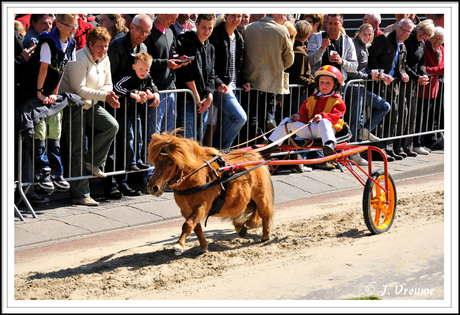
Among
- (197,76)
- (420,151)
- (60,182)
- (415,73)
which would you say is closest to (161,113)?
(197,76)

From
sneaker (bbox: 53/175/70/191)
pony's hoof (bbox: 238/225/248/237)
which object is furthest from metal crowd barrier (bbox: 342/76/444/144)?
sneaker (bbox: 53/175/70/191)

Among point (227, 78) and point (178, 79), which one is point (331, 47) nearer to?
point (227, 78)

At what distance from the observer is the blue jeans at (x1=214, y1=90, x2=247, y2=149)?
963 centimetres

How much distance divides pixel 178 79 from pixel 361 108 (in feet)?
12.4

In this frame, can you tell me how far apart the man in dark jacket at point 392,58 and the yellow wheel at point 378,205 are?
415cm

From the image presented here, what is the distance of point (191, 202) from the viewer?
20.9 ft

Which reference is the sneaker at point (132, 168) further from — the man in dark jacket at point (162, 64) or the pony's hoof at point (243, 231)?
the pony's hoof at point (243, 231)

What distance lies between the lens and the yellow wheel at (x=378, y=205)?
7316 millimetres

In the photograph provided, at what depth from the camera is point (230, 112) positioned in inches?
380

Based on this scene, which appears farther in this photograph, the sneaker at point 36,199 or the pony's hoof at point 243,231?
the sneaker at point 36,199

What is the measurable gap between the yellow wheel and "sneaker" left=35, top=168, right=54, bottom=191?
3.79m

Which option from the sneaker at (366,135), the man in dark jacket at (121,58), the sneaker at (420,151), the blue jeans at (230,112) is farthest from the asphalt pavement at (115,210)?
the sneaker at (420,151)

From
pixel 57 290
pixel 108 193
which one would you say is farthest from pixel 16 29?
pixel 57 290

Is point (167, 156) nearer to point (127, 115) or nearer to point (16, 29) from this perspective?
point (127, 115)
